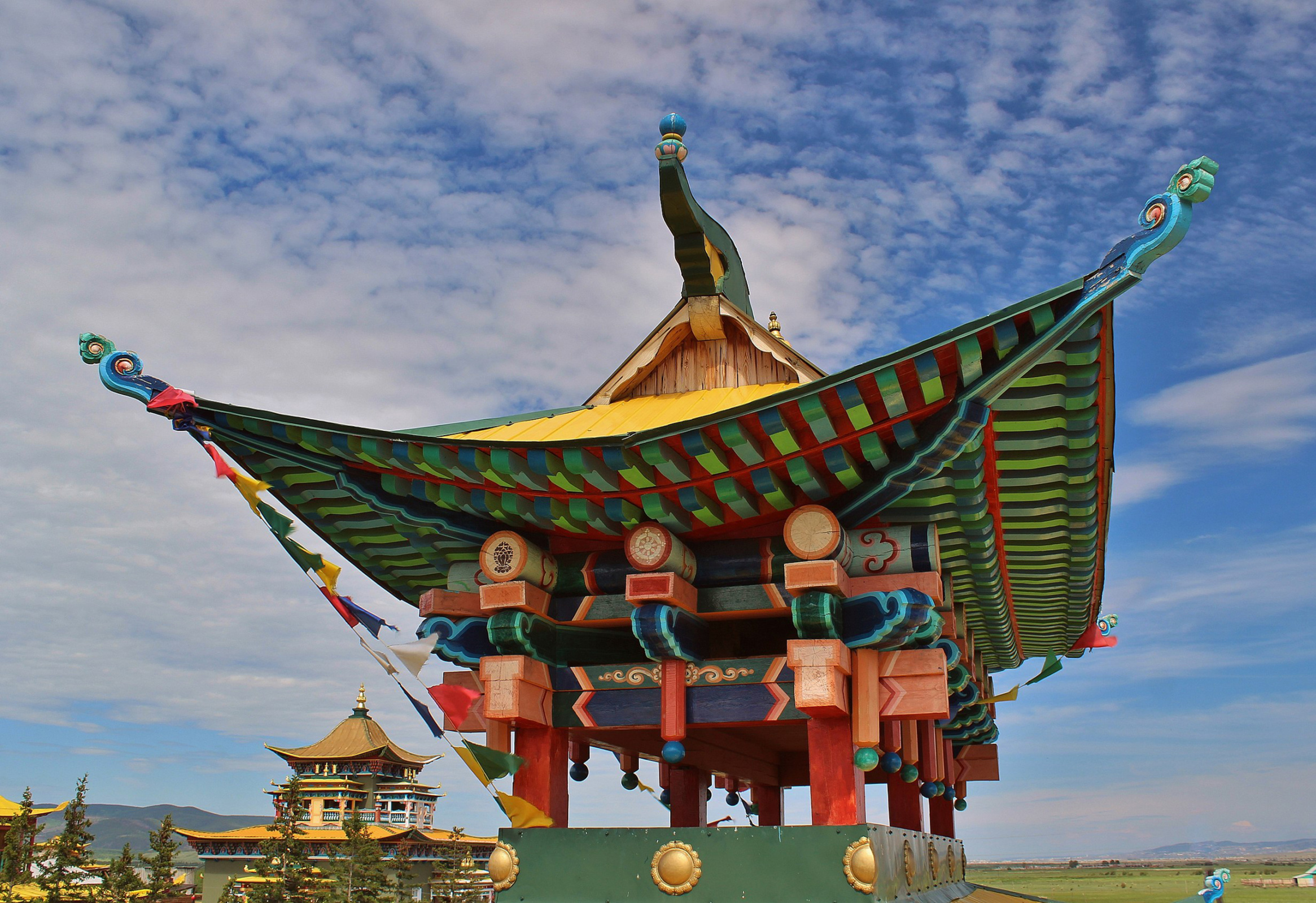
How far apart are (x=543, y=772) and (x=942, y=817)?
8.08 meters

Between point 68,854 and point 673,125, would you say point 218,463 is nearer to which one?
point 673,125

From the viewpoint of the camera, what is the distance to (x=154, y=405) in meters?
7.14

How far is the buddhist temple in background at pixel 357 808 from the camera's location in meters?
42.9

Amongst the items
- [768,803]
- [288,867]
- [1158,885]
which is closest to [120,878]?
[288,867]

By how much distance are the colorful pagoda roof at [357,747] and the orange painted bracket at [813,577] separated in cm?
4561

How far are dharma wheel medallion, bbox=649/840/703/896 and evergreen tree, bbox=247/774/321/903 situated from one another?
23.3 meters

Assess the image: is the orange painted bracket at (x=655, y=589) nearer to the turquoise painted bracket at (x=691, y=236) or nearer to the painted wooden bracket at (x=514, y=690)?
the painted wooden bracket at (x=514, y=690)

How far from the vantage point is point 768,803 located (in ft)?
43.7

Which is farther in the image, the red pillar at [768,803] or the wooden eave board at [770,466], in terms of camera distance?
the red pillar at [768,803]

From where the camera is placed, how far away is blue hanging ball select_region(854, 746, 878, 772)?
6.50 metres

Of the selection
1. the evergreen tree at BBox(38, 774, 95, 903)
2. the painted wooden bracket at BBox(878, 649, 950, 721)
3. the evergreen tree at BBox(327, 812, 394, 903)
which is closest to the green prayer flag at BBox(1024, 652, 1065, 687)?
the painted wooden bracket at BBox(878, 649, 950, 721)

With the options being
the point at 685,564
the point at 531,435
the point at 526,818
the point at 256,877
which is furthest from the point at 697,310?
the point at 256,877

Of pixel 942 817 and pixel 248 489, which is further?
pixel 942 817

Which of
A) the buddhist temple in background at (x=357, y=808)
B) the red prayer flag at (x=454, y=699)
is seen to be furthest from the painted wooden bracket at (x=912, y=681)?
the buddhist temple in background at (x=357, y=808)
